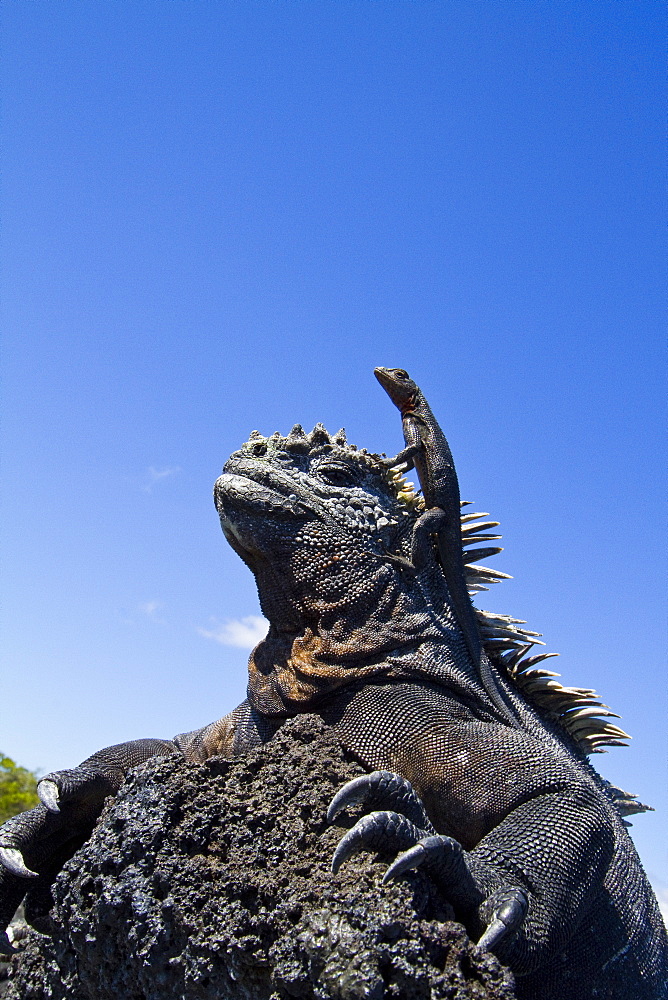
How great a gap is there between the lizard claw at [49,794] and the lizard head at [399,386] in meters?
3.28

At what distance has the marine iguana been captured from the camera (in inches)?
152

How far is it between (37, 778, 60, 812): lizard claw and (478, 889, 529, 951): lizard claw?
2.50 meters

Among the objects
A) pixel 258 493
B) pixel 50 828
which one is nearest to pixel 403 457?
pixel 258 493

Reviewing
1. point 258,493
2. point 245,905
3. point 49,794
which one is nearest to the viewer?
point 245,905

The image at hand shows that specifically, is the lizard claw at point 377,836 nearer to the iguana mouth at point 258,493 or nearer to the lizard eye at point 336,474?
the iguana mouth at point 258,493

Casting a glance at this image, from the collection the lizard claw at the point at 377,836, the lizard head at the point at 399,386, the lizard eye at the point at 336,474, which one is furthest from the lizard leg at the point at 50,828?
the lizard head at the point at 399,386

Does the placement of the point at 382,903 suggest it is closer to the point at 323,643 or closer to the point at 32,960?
the point at 323,643

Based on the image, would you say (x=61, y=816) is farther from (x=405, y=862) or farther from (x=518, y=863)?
(x=518, y=863)

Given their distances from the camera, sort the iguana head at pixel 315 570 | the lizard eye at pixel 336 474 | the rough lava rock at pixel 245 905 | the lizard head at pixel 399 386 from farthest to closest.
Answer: the lizard head at pixel 399 386, the lizard eye at pixel 336 474, the iguana head at pixel 315 570, the rough lava rock at pixel 245 905

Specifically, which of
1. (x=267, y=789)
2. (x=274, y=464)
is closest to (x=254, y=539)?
(x=274, y=464)

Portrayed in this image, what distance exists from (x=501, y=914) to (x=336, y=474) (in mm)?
2717

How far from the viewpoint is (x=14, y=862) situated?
4.42 m

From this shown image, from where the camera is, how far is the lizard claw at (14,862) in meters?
4.39

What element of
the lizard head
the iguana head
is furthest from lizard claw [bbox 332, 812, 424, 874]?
the lizard head
